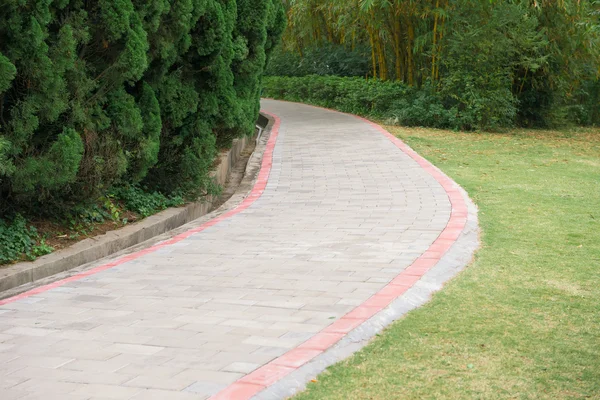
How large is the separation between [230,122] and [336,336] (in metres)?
6.70

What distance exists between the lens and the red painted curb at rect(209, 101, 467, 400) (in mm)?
3754

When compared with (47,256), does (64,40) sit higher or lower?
higher

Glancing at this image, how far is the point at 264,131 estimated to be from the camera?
19.2 metres

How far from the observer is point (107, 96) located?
8.21 m

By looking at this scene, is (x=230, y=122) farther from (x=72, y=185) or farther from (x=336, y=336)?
(x=336, y=336)

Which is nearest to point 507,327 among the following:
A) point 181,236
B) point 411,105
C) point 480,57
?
point 181,236

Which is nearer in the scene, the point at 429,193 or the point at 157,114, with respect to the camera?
the point at 157,114

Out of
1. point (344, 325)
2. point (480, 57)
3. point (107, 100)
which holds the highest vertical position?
point (480, 57)

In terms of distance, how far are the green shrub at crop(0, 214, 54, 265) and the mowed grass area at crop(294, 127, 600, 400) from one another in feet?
12.2

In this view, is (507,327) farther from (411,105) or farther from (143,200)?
(411,105)

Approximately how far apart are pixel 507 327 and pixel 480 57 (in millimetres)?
15396

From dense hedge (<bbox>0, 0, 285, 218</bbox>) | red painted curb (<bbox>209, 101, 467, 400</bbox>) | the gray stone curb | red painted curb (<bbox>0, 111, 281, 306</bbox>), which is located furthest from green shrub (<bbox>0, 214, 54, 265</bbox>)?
the gray stone curb

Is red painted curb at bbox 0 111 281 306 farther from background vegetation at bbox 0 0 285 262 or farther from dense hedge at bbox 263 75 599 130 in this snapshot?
dense hedge at bbox 263 75 599 130

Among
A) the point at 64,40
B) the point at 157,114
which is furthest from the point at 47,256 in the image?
the point at 157,114
